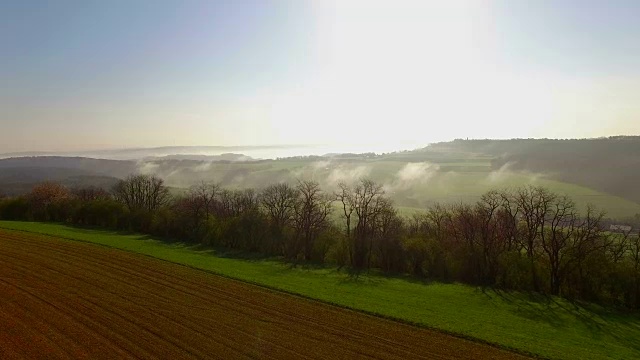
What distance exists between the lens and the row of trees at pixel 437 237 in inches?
1827

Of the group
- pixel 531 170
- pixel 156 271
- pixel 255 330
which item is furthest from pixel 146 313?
pixel 531 170

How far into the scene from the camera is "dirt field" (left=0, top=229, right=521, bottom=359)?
22844 mm

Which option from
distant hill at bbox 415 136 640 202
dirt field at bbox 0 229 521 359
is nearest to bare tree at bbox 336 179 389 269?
dirt field at bbox 0 229 521 359

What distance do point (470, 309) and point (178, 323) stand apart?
25.1 m

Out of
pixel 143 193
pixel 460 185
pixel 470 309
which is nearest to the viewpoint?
pixel 470 309

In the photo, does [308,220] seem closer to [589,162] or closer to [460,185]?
[460,185]

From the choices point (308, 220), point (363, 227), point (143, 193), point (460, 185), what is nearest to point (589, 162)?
point (460, 185)

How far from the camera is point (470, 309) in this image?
35.8 meters

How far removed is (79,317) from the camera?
26.8 meters

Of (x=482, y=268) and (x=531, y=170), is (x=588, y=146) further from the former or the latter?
(x=482, y=268)

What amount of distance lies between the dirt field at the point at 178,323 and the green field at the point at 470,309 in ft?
8.71

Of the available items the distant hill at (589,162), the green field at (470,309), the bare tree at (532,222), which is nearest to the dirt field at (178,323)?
the green field at (470,309)

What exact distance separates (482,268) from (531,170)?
13312 cm

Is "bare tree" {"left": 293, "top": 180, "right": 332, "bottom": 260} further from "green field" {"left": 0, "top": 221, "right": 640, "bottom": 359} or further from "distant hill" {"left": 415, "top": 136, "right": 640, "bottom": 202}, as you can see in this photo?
"distant hill" {"left": 415, "top": 136, "right": 640, "bottom": 202}
